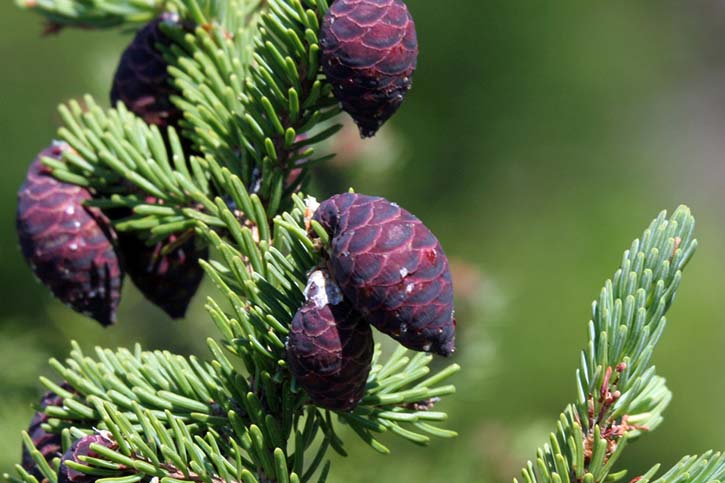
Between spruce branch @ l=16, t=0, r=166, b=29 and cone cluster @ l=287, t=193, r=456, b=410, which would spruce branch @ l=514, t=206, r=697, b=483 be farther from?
spruce branch @ l=16, t=0, r=166, b=29

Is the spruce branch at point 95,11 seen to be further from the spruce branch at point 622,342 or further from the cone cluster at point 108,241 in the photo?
the spruce branch at point 622,342

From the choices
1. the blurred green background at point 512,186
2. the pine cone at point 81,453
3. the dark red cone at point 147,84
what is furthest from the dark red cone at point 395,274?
the blurred green background at point 512,186

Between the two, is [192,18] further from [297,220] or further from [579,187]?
[579,187]

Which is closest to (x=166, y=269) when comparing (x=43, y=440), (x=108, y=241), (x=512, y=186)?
(x=108, y=241)

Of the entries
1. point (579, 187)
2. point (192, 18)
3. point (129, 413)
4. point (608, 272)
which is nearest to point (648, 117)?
point (579, 187)

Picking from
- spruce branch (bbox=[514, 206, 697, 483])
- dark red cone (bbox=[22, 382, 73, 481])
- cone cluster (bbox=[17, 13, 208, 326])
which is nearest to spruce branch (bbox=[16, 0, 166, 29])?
cone cluster (bbox=[17, 13, 208, 326])

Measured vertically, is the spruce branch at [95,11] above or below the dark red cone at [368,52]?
below
